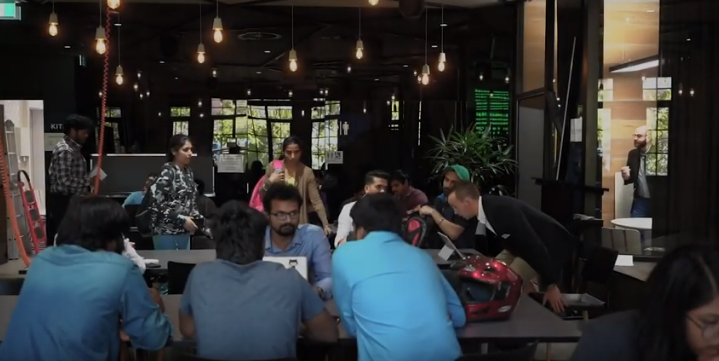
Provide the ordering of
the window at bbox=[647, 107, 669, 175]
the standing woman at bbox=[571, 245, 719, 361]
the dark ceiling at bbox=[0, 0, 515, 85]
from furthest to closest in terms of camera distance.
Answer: the dark ceiling at bbox=[0, 0, 515, 85] < the window at bbox=[647, 107, 669, 175] < the standing woman at bbox=[571, 245, 719, 361]

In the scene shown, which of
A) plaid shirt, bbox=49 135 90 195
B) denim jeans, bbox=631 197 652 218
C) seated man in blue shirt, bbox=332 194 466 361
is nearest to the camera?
seated man in blue shirt, bbox=332 194 466 361

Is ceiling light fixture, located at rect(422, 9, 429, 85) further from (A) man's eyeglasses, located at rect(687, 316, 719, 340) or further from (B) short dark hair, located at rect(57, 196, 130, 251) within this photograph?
(A) man's eyeglasses, located at rect(687, 316, 719, 340)

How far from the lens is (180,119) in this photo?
9469 mm

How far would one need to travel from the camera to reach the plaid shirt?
6.77m

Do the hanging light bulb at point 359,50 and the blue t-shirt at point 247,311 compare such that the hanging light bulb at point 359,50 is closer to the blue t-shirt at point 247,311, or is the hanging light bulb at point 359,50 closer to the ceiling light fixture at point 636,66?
the ceiling light fixture at point 636,66

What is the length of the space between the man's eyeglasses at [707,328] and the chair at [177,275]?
3.12m

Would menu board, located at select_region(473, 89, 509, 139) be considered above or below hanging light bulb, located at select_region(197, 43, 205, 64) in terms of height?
below

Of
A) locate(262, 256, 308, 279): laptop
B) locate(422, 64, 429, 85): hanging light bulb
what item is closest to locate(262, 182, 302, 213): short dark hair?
locate(262, 256, 308, 279): laptop

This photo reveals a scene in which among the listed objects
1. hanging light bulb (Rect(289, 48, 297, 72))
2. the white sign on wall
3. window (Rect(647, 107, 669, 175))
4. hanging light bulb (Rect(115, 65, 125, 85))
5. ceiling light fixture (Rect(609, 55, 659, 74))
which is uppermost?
hanging light bulb (Rect(289, 48, 297, 72))

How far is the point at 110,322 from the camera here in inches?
103

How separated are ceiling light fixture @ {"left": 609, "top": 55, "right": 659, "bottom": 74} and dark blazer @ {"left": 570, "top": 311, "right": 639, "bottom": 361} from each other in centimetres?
496

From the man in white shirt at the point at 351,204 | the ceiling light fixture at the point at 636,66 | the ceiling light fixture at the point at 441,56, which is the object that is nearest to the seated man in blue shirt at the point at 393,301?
the man in white shirt at the point at 351,204

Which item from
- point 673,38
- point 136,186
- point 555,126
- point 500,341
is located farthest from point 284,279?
point 136,186

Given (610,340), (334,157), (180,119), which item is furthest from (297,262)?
(180,119)
